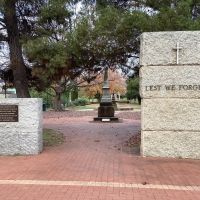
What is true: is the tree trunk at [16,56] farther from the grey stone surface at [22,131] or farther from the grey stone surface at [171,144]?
the grey stone surface at [171,144]

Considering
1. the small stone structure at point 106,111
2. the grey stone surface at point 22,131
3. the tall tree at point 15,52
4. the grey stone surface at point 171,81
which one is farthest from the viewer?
the small stone structure at point 106,111

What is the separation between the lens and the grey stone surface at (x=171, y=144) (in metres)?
11.7

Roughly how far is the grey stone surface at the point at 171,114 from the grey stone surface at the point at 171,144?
0.14 m

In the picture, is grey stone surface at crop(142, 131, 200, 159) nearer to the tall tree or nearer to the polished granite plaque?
the polished granite plaque

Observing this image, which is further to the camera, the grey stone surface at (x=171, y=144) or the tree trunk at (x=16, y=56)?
the tree trunk at (x=16, y=56)

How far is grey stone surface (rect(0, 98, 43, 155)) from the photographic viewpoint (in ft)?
40.4

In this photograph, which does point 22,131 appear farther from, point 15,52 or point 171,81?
point 15,52

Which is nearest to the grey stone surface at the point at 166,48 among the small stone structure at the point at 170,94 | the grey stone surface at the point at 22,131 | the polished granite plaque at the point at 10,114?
the small stone structure at the point at 170,94

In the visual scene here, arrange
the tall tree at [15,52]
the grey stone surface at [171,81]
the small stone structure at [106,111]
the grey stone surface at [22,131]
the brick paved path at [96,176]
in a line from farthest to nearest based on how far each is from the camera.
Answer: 1. the small stone structure at [106,111]
2. the tall tree at [15,52]
3. the grey stone surface at [22,131]
4. the grey stone surface at [171,81]
5. the brick paved path at [96,176]

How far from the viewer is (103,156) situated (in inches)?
470

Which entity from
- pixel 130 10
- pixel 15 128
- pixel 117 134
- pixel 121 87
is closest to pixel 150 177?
pixel 15 128

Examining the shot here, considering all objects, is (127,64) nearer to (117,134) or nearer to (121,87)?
(117,134)

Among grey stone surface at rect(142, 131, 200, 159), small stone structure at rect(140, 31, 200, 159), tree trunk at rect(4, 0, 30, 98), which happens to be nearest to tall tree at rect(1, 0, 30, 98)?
tree trunk at rect(4, 0, 30, 98)

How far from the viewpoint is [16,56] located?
53.5 feet
